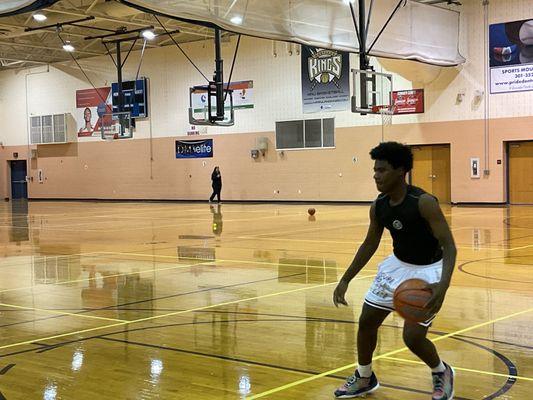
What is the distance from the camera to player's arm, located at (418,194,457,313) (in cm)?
462

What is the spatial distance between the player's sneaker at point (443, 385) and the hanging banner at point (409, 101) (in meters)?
26.0

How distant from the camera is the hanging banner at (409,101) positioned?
1189 inches

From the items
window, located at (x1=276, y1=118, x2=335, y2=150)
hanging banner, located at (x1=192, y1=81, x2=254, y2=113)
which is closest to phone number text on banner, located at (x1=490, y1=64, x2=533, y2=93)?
window, located at (x1=276, y1=118, x2=335, y2=150)

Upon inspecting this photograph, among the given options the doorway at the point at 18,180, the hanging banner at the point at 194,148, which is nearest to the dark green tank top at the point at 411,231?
the hanging banner at the point at 194,148

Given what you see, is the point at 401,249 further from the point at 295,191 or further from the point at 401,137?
the point at 295,191

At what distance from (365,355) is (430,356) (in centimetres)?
45

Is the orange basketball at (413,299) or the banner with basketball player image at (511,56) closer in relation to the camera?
the orange basketball at (413,299)

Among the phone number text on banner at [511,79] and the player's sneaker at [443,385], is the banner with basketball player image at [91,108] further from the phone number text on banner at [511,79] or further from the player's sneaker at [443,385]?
the player's sneaker at [443,385]

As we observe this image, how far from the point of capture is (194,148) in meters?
37.8

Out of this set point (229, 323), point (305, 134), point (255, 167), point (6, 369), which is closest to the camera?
point (6, 369)

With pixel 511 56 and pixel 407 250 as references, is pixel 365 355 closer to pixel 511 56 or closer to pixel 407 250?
pixel 407 250

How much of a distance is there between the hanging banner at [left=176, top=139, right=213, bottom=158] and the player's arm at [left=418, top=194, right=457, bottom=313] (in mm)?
32636

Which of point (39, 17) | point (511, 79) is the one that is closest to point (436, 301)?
point (511, 79)

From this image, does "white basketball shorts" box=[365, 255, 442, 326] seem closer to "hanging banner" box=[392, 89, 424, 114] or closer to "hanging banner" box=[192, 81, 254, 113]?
"hanging banner" box=[392, 89, 424, 114]
